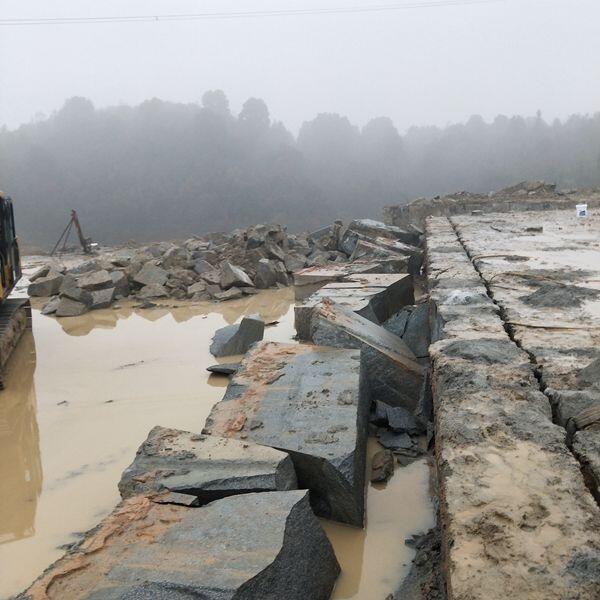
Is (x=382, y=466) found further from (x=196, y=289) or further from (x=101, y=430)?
(x=196, y=289)

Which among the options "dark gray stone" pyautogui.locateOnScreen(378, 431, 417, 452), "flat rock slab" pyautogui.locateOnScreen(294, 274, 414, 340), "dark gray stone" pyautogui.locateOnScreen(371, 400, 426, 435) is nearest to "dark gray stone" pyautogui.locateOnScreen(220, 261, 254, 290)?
"flat rock slab" pyautogui.locateOnScreen(294, 274, 414, 340)

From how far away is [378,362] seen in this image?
4238 millimetres

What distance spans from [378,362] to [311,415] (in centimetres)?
109

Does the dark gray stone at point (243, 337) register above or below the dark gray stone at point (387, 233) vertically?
below

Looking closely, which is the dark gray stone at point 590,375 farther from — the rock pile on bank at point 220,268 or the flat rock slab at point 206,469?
the rock pile on bank at point 220,268

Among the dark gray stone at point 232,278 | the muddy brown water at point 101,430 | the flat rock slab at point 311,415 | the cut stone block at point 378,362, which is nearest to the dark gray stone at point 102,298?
the muddy brown water at point 101,430

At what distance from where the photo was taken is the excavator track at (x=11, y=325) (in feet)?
19.9

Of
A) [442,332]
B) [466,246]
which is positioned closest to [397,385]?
[442,332]

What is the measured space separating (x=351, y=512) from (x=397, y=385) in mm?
1451

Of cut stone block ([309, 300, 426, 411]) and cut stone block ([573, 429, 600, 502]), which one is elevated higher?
cut stone block ([573, 429, 600, 502])

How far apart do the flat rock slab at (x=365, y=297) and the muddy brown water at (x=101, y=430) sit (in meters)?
1.02

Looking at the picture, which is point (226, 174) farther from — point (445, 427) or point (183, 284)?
point (445, 427)

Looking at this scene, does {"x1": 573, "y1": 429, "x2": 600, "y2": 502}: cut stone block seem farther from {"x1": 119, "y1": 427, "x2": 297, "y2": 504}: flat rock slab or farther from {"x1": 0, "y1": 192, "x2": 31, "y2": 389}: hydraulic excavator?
{"x1": 0, "y1": 192, "x2": 31, "y2": 389}: hydraulic excavator

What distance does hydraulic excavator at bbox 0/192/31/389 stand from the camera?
6.25 metres
